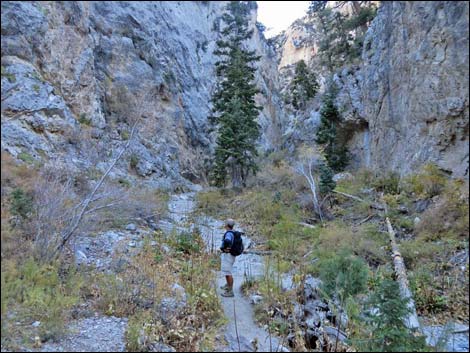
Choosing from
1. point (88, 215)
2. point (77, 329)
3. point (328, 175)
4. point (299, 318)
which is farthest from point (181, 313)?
point (328, 175)

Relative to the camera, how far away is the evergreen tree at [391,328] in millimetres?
4543

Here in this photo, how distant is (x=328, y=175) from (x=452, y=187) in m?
6.60

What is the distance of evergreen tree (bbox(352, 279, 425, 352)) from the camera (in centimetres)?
454

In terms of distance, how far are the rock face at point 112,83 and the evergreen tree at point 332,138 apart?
951cm

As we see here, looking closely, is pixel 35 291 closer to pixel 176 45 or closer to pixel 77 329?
pixel 77 329

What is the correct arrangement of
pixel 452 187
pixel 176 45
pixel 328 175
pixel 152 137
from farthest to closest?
1. pixel 176 45
2. pixel 152 137
3. pixel 328 175
4. pixel 452 187

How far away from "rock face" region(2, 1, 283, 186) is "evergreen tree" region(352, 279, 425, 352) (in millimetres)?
5900

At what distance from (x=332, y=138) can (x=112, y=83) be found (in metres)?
13.0

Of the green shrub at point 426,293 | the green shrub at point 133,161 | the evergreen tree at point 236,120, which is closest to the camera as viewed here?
the green shrub at point 426,293

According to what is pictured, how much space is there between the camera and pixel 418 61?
8.84m

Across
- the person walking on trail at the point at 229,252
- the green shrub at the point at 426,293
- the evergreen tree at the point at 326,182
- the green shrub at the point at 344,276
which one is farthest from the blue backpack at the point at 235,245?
the evergreen tree at the point at 326,182

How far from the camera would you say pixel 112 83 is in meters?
20.1

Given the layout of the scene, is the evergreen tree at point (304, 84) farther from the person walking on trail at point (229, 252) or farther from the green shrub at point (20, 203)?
the green shrub at point (20, 203)

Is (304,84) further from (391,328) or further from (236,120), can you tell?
(391,328)
